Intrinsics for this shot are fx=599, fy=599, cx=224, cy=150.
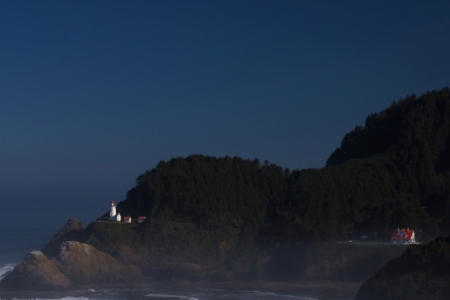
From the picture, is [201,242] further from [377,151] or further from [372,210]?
[377,151]

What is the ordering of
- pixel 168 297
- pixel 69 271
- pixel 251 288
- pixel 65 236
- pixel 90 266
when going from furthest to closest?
pixel 65 236 → pixel 90 266 → pixel 69 271 → pixel 251 288 → pixel 168 297

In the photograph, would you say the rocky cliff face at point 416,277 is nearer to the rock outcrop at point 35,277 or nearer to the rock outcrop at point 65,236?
the rock outcrop at point 35,277

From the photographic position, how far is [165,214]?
41969 mm

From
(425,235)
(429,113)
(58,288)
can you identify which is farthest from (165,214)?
(429,113)

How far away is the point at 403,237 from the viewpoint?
120ft

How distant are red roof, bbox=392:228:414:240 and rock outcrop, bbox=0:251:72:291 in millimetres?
19853

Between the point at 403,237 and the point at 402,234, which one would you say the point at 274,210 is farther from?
the point at 403,237

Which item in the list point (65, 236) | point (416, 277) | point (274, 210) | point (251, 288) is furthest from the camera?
point (274, 210)

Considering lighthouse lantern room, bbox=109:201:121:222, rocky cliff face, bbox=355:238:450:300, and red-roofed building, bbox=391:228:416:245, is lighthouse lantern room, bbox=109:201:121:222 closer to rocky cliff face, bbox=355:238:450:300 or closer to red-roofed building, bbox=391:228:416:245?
red-roofed building, bbox=391:228:416:245

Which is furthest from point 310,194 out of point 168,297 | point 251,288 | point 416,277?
point 416,277

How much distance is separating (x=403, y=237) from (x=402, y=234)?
0.24 metres

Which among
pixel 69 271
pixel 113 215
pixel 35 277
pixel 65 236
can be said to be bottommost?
pixel 35 277

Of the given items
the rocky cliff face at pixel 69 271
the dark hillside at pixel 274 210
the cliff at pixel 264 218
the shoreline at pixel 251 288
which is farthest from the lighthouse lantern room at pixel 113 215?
the shoreline at pixel 251 288

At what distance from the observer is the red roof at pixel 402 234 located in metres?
36.7
